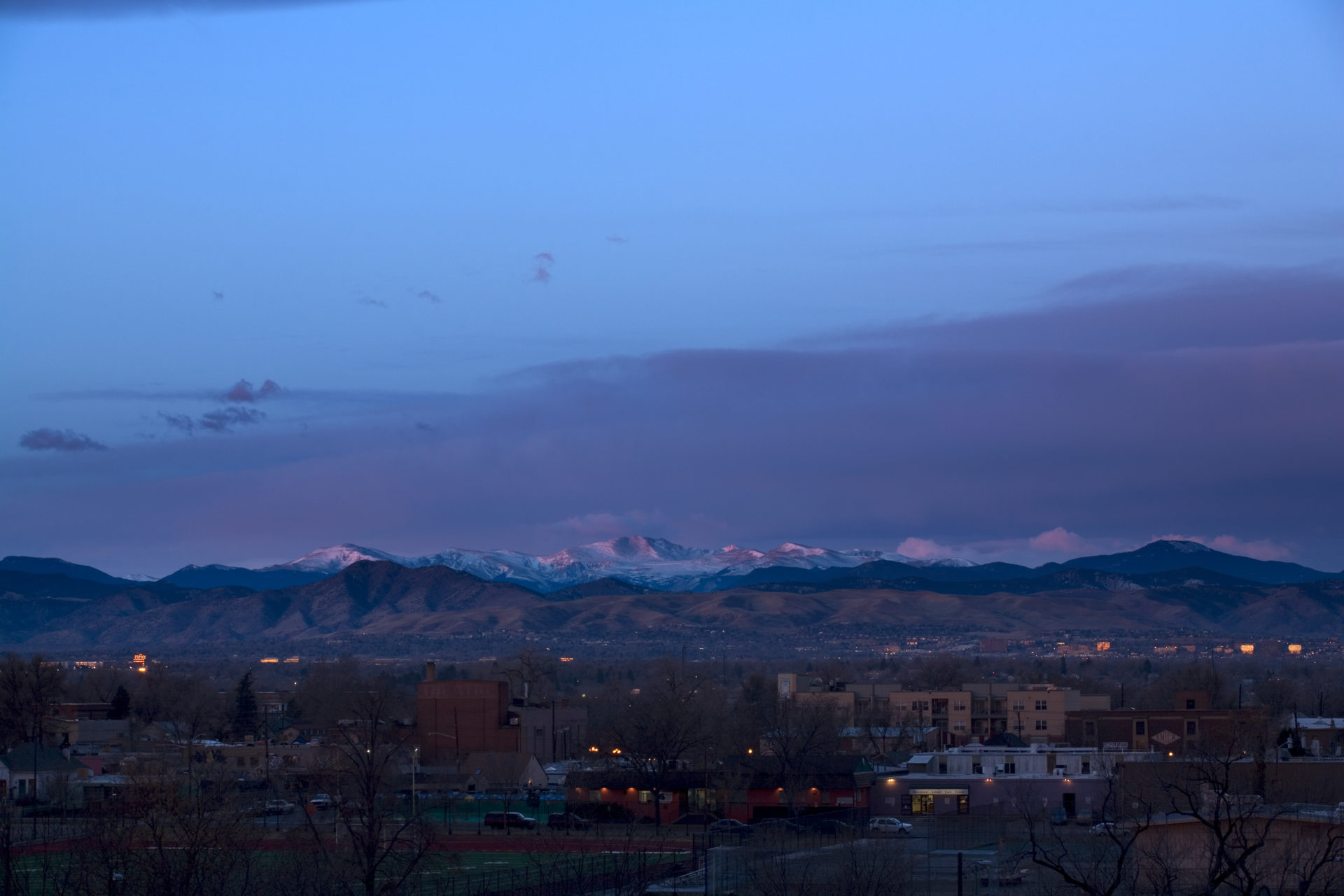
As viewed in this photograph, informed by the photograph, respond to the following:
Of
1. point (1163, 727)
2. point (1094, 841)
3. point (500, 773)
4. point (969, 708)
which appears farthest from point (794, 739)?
point (1094, 841)

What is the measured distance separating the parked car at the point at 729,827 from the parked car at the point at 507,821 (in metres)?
6.53

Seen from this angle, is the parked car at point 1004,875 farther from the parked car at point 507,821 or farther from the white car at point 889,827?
the parked car at point 507,821

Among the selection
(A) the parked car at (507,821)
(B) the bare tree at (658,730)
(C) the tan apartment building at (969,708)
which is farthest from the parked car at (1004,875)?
(C) the tan apartment building at (969,708)

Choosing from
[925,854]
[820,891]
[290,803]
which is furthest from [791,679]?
[820,891]

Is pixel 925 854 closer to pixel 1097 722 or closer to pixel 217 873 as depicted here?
pixel 217 873

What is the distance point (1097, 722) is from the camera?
279 ft

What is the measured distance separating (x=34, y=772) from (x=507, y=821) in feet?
73.8

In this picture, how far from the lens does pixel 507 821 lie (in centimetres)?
5816

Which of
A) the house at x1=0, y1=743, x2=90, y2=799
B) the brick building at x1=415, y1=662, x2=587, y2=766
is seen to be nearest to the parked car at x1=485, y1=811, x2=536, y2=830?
the house at x1=0, y1=743, x2=90, y2=799

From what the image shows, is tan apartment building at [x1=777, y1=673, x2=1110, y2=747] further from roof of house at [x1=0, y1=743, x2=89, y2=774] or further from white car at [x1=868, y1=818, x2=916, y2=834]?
roof of house at [x1=0, y1=743, x2=89, y2=774]

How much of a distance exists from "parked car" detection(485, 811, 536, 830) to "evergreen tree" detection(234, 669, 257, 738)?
126 feet

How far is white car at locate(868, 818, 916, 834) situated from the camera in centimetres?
5275

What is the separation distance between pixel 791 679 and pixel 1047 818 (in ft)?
168

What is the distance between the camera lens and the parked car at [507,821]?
2303 inches
